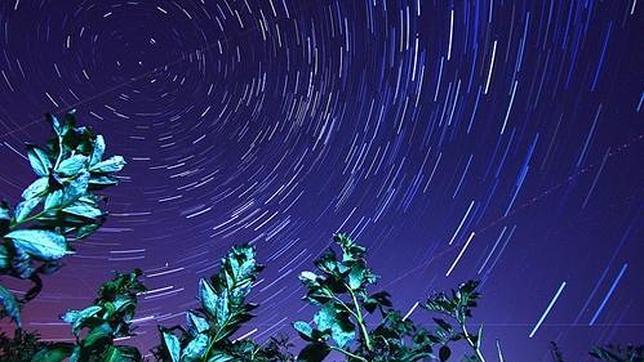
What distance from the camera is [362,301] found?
1.94m

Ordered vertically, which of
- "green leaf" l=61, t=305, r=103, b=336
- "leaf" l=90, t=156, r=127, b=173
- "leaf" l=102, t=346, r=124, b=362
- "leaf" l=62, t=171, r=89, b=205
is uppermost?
"leaf" l=90, t=156, r=127, b=173

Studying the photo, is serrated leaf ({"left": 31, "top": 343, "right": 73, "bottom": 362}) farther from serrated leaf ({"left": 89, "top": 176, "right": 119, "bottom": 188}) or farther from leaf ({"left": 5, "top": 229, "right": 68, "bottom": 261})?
serrated leaf ({"left": 89, "top": 176, "right": 119, "bottom": 188})

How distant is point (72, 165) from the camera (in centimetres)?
126

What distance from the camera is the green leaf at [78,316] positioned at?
131 centimetres

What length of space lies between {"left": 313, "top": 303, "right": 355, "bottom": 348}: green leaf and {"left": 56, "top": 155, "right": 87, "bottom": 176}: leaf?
1.10m

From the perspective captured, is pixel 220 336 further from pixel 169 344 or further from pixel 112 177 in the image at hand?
pixel 112 177

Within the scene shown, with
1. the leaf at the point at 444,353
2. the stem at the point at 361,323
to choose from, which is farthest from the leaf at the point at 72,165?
the leaf at the point at 444,353

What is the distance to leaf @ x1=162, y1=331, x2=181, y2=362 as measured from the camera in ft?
3.85

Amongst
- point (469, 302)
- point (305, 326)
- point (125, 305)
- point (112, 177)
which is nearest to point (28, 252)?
point (112, 177)

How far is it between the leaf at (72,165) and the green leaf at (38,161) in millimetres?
37

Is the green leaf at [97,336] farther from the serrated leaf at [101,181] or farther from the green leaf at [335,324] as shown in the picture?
the green leaf at [335,324]

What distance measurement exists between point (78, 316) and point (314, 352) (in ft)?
2.98

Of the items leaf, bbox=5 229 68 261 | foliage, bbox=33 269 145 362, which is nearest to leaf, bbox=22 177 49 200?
leaf, bbox=5 229 68 261

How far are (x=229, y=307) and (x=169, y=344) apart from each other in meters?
0.30
